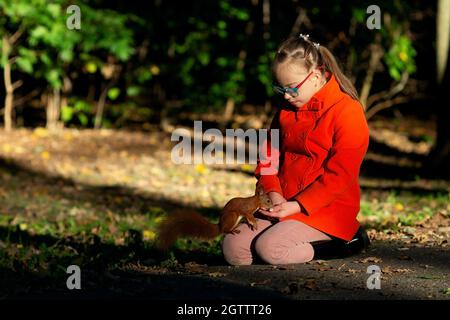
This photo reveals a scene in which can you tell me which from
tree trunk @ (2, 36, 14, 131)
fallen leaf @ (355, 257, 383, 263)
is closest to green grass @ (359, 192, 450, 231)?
fallen leaf @ (355, 257, 383, 263)

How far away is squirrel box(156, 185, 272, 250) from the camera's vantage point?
15.3 feet

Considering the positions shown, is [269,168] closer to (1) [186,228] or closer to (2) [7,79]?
(1) [186,228]

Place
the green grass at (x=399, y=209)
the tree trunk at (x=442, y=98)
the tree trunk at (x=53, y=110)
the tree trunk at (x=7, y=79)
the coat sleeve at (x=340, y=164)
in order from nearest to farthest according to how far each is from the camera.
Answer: the coat sleeve at (x=340, y=164), the green grass at (x=399, y=209), the tree trunk at (x=442, y=98), the tree trunk at (x=7, y=79), the tree trunk at (x=53, y=110)

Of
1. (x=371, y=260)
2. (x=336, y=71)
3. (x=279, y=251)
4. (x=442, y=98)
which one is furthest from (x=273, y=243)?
(x=442, y=98)

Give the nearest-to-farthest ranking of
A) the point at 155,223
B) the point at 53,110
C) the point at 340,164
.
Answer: the point at 340,164 → the point at 155,223 → the point at 53,110

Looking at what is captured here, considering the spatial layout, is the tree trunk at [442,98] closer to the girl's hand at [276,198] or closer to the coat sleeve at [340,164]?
the coat sleeve at [340,164]

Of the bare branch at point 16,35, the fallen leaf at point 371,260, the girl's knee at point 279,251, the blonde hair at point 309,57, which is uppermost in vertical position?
the bare branch at point 16,35

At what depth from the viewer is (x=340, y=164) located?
177 inches

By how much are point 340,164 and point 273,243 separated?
570mm

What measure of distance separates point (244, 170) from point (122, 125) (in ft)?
10.8

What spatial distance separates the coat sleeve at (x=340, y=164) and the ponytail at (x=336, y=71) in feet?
0.58

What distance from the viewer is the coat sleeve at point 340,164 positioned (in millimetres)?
4504

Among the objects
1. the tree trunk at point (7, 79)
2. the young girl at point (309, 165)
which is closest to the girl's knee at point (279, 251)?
the young girl at point (309, 165)

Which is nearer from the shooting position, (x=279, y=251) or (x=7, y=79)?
(x=279, y=251)
